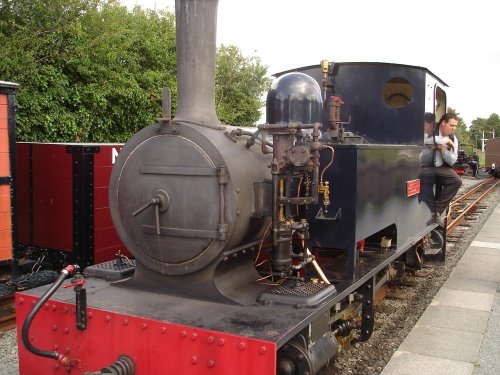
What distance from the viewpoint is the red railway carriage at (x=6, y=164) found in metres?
5.49

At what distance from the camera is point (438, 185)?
6172mm

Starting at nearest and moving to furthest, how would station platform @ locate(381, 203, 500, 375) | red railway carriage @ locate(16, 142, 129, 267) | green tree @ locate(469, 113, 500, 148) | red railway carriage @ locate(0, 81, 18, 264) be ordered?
1. station platform @ locate(381, 203, 500, 375)
2. red railway carriage @ locate(0, 81, 18, 264)
3. red railway carriage @ locate(16, 142, 129, 267)
4. green tree @ locate(469, 113, 500, 148)

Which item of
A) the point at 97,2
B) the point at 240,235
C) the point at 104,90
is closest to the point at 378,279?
the point at 240,235

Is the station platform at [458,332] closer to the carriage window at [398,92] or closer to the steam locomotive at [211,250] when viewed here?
the steam locomotive at [211,250]

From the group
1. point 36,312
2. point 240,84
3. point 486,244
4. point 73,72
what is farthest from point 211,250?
point 240,84

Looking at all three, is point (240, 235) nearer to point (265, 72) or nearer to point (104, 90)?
point (104, 90)

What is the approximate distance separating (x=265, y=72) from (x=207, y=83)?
90.5 feet

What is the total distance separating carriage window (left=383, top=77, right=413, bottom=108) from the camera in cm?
536

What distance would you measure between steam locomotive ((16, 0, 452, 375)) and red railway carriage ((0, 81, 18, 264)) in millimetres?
2558

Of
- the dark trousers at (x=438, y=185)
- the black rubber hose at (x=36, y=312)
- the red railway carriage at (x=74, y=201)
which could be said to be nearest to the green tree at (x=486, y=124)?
the dark trousers at (x=438, y=185)

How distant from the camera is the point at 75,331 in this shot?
286 cm

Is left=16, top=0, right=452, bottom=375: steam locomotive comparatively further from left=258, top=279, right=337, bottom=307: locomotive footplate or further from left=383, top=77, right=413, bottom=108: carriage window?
left=383, top=77, right=413, bottom=108: carriage window

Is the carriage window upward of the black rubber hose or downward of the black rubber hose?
upward

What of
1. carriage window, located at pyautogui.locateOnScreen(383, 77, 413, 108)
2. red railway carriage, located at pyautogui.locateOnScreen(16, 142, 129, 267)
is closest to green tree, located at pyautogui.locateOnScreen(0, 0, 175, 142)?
red railway carriage, located at pyautogui.locateOnScreen(16, 142, 129, 267)
